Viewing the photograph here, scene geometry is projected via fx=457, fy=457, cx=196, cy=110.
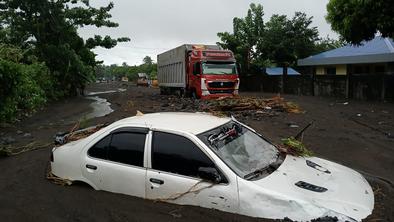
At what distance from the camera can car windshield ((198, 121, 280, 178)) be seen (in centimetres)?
510

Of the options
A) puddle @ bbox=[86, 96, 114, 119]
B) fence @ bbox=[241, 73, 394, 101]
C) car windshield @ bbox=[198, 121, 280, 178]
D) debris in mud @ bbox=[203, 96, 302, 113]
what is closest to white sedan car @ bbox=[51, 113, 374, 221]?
car windshield @ bbox=[198, 121, 280, 178]

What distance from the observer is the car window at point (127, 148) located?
5.58 m

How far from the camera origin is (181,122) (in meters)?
5.82

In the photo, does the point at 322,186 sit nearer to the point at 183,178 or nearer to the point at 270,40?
the point at 183,178

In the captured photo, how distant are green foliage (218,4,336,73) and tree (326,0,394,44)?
2456cm

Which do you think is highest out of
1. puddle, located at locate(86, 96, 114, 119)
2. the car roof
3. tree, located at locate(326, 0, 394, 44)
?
tree, located at locate(326, 0, 394, 44)

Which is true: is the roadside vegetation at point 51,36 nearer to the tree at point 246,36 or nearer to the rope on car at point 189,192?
the tree at point 246,36

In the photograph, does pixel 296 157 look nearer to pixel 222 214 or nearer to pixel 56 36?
pixel 222 214

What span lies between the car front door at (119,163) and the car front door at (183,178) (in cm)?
18

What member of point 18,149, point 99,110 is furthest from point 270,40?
point 18,149

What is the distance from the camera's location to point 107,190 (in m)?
5.77

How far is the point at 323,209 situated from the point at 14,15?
107 ft

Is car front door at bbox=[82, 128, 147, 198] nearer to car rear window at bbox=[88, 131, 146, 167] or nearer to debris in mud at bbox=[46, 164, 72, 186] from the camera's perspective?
car rear window at bbox=[88, 131, 146, 167]

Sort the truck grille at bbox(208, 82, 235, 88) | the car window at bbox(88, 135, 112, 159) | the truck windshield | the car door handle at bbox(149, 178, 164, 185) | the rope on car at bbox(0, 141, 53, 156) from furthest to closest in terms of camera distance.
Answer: the truck windshield → the truck grille at bbox(208, 82, 235, 88) → the rope on car at bbox(0, 141, 53, 156) → the car window at bbox(88, 135, 112, 159) → the car door handle at bbox(149, 178, 164, 185)
